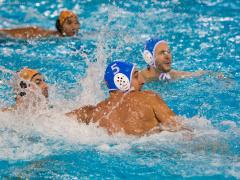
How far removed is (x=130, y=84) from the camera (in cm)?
607

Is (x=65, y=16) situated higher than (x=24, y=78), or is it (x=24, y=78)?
(x=65, y=16)

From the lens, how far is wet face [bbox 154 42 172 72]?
7.87 m

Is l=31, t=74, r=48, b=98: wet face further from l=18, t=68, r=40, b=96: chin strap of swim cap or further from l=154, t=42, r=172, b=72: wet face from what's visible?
l=154, t=42, r=172, b=72: wet face

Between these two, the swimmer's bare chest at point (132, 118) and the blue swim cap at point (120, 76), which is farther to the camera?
the blue swim cap at point (120, 76)

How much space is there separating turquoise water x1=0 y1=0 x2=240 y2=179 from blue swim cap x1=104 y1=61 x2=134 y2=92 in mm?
540

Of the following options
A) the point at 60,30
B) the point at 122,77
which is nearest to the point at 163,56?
the point at 122,77

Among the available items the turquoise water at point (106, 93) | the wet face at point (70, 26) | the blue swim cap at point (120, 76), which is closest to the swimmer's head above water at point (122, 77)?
the blue swim cap at point (120, 76)

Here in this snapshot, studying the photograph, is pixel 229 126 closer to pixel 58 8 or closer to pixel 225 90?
pixel 225 90

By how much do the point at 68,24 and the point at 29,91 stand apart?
3970 millimetres

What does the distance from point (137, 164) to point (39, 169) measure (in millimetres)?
946

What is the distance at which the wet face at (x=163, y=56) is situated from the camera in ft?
25.8

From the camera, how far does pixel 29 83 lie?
21.3 ft

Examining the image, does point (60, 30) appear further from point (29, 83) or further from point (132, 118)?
point (132, 118)

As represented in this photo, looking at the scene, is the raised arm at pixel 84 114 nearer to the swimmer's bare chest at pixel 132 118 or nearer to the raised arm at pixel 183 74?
the swimmer's bare chest at pixel 132 118
